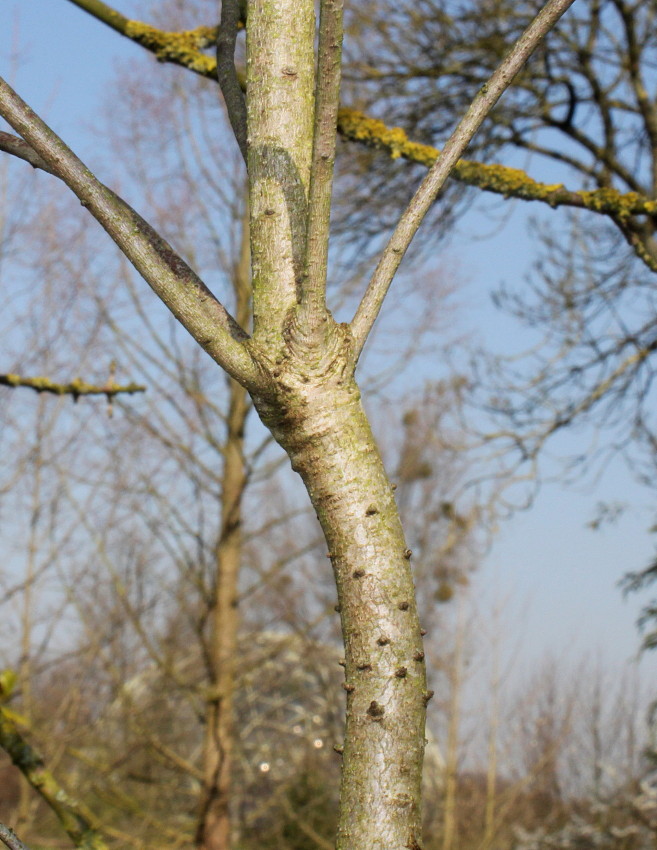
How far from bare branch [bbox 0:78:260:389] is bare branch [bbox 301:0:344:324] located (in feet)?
0.57

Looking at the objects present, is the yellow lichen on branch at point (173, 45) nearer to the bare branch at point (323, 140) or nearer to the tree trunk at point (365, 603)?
the bare branch at point (323, 140)

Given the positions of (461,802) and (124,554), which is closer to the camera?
(124,554)


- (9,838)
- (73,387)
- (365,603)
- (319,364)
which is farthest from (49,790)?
(73,387)

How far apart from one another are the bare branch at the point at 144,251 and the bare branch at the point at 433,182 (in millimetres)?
210

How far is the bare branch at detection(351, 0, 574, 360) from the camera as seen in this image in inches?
55.9

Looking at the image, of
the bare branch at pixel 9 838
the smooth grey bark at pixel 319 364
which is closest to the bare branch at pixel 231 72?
the smooth grey bark at pixel 319 364

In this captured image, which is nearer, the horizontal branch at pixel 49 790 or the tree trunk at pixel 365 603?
the tree trunk at pixel 365 603

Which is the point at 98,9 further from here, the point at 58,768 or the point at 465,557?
the point at 465,557

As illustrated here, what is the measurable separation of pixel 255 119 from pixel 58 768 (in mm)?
6811

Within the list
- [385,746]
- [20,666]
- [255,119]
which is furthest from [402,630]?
[20,666]

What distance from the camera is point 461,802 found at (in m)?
9.77

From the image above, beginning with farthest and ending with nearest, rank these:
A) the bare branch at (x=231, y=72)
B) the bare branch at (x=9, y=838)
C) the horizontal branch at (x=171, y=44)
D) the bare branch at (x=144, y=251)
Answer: the horizontal branch at (x=171, y=44) < the bare branch at (x=231, y=72) < the bare branch at (x=144, y=251) < the bare branch at (x=9, y=838)

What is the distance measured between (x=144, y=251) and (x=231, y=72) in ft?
2.23

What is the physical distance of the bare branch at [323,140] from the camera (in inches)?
46.6
